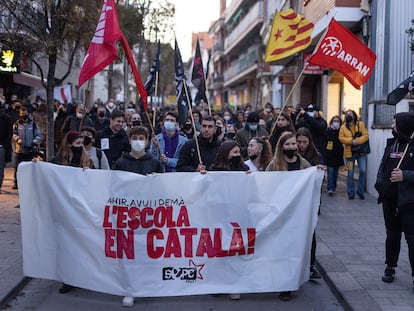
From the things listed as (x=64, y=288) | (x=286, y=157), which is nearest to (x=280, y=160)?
(x=286, y=157)

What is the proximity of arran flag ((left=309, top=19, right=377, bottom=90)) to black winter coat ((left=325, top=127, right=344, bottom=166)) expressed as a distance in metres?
5.10

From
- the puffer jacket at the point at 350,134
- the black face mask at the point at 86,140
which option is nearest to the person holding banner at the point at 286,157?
the black face mask at the point at 86,140

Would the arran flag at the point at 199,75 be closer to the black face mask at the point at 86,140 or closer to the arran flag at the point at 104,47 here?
the arran flag at the point at 104,47

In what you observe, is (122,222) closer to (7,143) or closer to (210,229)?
(210,229)

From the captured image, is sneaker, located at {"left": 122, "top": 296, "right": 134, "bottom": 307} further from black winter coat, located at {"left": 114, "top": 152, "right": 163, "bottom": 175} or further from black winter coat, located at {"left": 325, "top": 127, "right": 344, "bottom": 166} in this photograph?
black winter coat, located at {"left": 325, "top": 127, "right": 344, "bottom": 166}

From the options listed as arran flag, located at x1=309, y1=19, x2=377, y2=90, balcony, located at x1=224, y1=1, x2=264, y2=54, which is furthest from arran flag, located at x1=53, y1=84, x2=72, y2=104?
balcony, located at x1=224, y1=1, x2=264, y2=54

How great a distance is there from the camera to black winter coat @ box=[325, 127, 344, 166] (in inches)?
520

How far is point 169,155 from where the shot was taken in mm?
9250

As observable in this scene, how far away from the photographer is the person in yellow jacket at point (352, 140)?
12.8 meters

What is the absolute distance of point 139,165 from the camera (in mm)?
6688

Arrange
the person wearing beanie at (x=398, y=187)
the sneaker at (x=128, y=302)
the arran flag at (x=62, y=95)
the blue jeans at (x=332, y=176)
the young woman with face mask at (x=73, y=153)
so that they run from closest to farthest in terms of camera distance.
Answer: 1. the sneaker at (x=128, y=302)
2. the person wearing beanie at (x=398, y=187)
3. the young woman with face mask at (x=73, y=153)
4. the blue jeans at (x=332, y=176)
5. the arran flag at (x=62, y=95)

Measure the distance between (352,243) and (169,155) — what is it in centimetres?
297

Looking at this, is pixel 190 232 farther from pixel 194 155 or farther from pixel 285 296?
pixel 194 155

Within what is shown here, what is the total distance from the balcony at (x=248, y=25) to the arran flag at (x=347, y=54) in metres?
32.7
